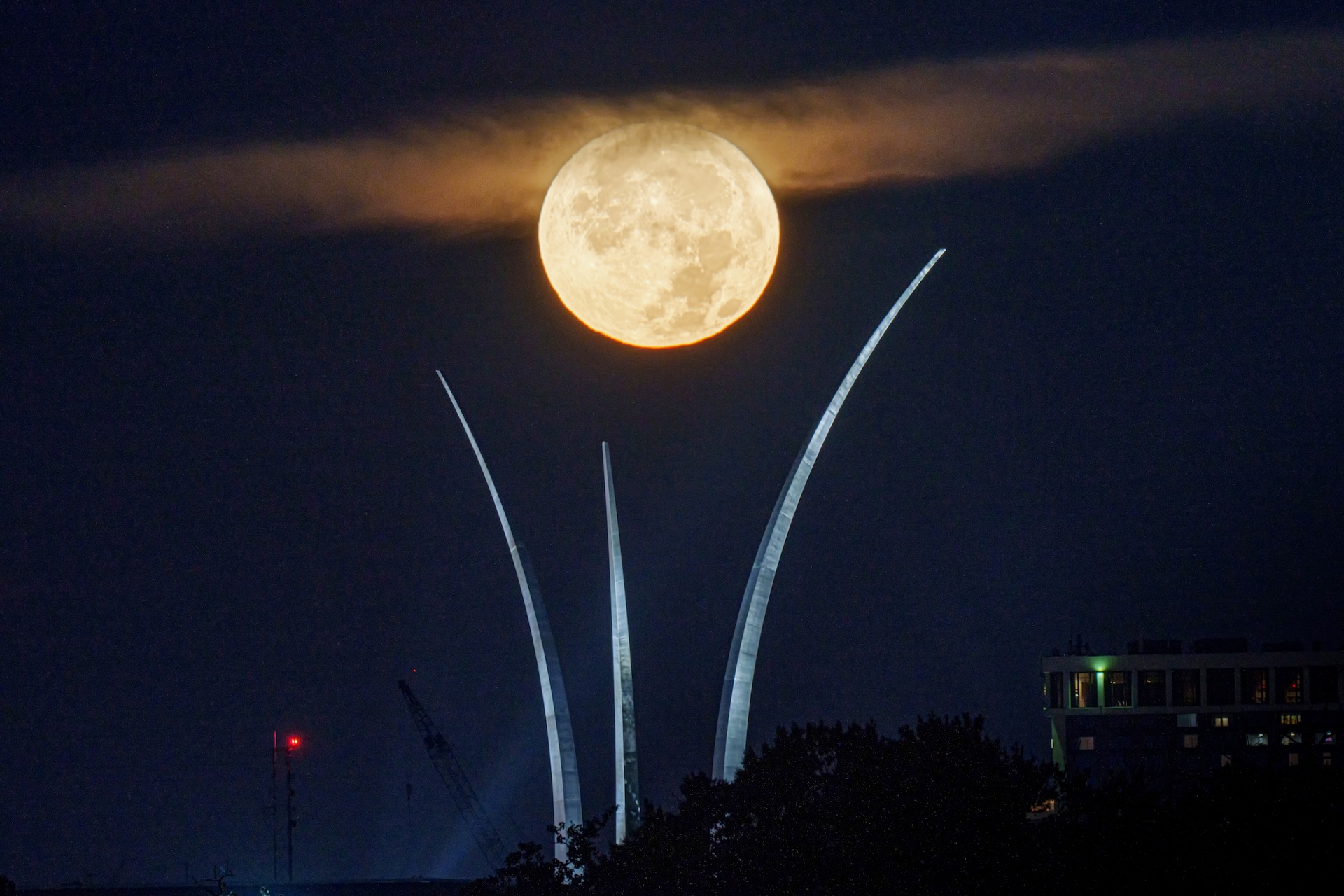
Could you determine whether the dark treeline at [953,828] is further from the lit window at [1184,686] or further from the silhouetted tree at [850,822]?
the lit window at [1184,686]

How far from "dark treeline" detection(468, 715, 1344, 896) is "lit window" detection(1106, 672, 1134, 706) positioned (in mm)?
128607

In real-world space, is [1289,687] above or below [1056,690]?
below

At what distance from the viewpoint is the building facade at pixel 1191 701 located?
18825cm

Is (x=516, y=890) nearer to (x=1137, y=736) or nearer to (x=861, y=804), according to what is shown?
(x=861, y=804)

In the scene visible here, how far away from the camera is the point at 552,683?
93.3 metres

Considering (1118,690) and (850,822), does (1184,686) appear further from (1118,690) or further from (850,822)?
(850,822)

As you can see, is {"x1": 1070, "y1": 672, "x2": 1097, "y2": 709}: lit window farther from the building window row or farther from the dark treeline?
the dark treeline

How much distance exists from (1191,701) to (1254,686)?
6.04 metres

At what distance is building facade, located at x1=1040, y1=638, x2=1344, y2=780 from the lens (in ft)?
618

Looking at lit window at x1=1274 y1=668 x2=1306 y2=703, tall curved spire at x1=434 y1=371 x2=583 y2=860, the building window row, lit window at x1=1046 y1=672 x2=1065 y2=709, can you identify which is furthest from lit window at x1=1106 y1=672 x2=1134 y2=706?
tall curved spire at x1=434 y1=371 x2=583 y2=860

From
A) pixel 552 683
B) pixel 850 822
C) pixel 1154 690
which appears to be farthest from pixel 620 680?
pixel 1154 690

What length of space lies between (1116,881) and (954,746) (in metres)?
11.4

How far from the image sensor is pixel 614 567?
296 ft

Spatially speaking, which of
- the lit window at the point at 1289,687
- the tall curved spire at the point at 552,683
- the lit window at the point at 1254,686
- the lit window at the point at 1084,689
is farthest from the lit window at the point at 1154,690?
the tall curved spire at the point at 552,683
